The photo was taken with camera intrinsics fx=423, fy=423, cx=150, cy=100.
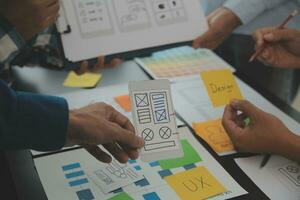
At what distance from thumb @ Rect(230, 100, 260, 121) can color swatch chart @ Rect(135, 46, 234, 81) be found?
33 cm

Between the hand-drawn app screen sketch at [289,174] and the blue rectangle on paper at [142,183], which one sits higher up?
the blue rectangle on paper at [142,183]

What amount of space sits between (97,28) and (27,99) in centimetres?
46

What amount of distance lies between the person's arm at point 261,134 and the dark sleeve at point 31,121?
1.28ft

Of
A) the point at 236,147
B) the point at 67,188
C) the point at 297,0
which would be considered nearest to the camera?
the point at 67,188

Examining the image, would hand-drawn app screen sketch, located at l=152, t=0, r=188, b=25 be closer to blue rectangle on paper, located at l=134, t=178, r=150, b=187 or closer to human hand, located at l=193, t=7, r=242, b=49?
human hand, located at l=193, t=7, r=242, b=49

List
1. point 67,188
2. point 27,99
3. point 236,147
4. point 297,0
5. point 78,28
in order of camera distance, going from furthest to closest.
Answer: point 297,0
point 78,28
point 236,147
point 67,188
point 27,99

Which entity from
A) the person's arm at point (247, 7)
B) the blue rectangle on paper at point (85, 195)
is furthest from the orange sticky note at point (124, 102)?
the person's arm at point (247, 7)

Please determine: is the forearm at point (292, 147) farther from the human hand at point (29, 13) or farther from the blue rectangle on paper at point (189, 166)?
the human hand at point (29, 13)

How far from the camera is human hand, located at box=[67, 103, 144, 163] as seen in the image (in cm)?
71

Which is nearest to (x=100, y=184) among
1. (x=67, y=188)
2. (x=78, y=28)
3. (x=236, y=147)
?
(x=67, y=188)

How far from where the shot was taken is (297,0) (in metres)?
1.34

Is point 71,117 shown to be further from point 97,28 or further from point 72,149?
point 97,28

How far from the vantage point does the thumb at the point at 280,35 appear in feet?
3.62

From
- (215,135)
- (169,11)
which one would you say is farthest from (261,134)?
(169,11)
